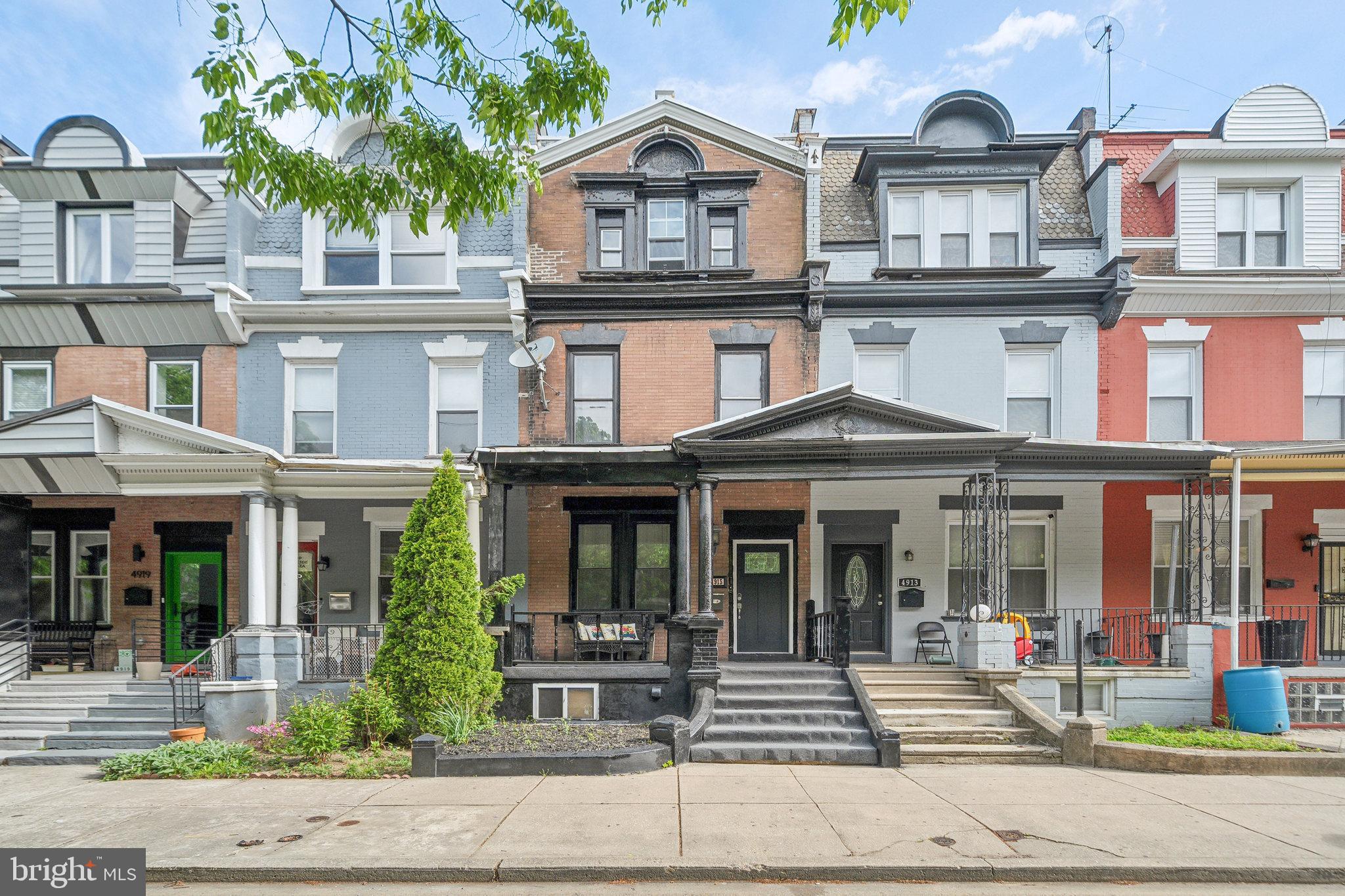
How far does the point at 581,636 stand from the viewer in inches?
502

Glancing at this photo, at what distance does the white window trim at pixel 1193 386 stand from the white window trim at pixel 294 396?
14.2 m

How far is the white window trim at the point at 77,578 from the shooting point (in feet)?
46.1

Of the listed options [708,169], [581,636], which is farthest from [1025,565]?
[708,169]

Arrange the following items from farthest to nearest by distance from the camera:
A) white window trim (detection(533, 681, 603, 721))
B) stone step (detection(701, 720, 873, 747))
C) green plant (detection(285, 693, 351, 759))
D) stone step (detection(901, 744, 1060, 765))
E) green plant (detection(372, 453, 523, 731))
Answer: white window trim (detection(533, 681, 603, 721)) < green plant (detection(372, 453, 523, 731)) < stone step (detection(701, 720, 873, 747)) < stone step (detection(901, 744, 1060, 765)) < green plant (detection(285, 693, 351, 759))

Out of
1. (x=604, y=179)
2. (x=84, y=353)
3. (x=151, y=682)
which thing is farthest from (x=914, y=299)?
(x=84, y=353)

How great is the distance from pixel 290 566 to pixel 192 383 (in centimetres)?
428

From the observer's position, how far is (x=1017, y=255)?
1379cm

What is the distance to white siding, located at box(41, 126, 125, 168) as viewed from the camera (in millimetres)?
13727

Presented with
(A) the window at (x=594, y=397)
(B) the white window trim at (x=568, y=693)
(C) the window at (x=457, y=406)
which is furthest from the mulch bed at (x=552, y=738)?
(C) the window at (x=457, y=406)

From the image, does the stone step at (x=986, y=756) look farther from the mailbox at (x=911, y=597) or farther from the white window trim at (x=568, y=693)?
the white window trim at (x=568, y=693)

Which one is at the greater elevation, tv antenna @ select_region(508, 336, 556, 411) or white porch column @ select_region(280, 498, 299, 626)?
tv antenna @ select_region(508, 336, 556, 411)

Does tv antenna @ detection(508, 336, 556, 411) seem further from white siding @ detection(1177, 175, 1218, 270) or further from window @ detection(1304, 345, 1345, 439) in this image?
window @ detection(1304, 345, 1345, 439)

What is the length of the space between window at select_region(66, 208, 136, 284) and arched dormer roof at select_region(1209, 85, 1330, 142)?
19.5 metres

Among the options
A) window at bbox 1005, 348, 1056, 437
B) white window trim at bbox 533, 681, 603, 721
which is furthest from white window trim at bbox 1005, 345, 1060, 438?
white window trim at bbox 533, 681, 603, 721
